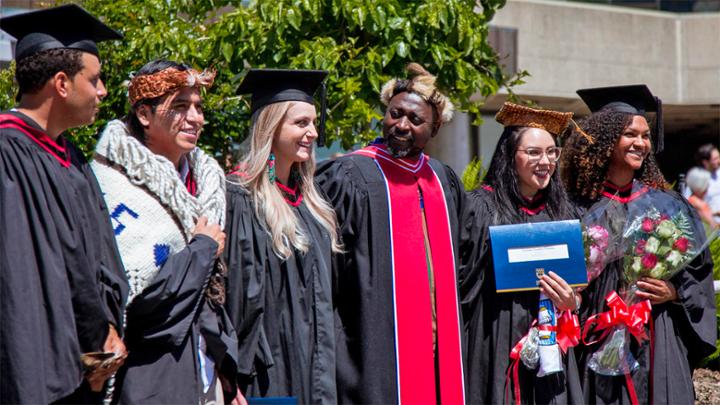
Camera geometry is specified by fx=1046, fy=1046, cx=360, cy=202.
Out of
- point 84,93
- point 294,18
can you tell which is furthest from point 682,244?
point 84,93

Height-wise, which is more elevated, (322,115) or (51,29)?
(51,29)

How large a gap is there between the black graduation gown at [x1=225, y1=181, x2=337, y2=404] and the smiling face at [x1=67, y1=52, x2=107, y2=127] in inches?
35.0

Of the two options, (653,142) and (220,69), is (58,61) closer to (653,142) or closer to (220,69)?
(220,69)

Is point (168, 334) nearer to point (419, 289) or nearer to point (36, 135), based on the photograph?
point (36, 135)

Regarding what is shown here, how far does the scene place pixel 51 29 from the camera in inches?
154

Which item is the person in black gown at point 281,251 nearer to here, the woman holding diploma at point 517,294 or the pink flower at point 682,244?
the woman holding diploma at point 517,294

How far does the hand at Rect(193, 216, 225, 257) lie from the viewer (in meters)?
4.25

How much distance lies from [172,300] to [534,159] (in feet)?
7.45

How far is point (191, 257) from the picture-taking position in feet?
13.6

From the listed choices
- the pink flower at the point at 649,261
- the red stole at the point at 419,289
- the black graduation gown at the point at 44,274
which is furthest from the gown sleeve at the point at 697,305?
the black graduation gown at the point at 44,274

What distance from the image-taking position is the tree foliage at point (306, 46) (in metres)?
6.21

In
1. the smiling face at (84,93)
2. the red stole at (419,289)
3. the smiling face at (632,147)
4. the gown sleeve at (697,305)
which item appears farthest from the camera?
the smiling face at (632,147)

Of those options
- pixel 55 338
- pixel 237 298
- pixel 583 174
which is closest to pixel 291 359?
pixel 237 298

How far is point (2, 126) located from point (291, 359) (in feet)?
5.32
